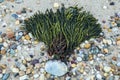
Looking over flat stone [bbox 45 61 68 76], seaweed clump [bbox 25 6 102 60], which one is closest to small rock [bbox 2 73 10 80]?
flat stone [bbox 45 61 68 76]

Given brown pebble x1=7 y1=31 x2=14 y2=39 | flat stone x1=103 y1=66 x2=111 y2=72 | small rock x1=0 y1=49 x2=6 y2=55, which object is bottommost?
flat stone x1=103 y1=66 x2=111 y2=72

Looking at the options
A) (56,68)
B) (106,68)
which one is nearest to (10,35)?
(56,68)

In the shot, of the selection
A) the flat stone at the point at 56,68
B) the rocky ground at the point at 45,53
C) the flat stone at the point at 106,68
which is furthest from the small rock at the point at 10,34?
the flat stone at the point at 106,68

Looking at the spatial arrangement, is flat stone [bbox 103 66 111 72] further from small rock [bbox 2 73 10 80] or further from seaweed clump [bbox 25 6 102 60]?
small rock [bbox 2 73 10 80]

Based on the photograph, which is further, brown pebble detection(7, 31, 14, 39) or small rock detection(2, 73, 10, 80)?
brown pebble detection(7, 31, 14, 39)

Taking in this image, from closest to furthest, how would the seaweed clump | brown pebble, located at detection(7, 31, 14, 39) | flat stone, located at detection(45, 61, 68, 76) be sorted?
flat stone, located at detection(45, 61, 68, 76), the seaweed clump, brown pebble, located at detection(7, 31, 14, 39)

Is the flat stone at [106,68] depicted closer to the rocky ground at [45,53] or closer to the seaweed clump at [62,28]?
the rocky ground at [45,53]

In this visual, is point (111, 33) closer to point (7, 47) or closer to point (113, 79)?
point (113, 79)
